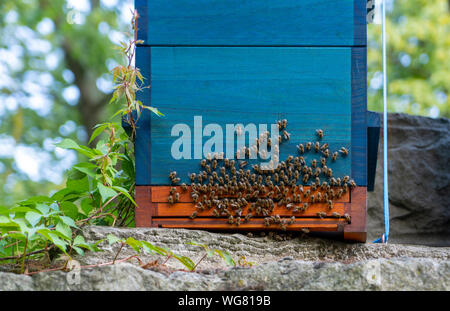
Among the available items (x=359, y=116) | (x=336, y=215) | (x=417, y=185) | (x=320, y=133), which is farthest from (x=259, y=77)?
(x=417, y=185)

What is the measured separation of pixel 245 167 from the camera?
215 centimetres

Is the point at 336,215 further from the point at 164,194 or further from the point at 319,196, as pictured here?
the point at 164,194

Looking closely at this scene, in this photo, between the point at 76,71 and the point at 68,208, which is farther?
the point at 76,71

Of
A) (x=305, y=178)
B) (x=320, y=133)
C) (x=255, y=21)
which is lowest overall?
(x=305, y=178)

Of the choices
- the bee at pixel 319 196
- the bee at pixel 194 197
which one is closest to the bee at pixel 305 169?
the bee at pixel 319 196

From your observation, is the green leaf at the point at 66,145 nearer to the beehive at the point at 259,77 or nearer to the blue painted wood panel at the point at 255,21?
the beehive at the point at 259,77

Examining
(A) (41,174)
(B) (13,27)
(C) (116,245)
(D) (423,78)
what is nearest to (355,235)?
(C) (116,245)

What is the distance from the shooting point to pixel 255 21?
7.18ft

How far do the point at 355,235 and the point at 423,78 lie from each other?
920 cm

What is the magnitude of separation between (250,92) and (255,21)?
1.13ft

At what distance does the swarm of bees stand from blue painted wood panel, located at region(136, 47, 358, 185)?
0.04 meters

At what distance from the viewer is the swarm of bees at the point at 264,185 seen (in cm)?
211

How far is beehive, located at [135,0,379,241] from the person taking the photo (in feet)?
7.02

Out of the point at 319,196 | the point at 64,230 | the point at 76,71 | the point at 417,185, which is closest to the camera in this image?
the point at 64,230
